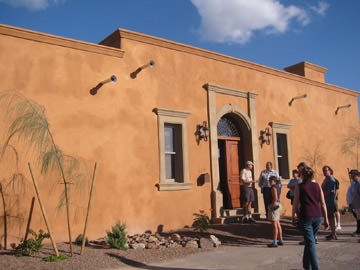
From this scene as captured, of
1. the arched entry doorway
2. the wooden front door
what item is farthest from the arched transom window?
the wooden front door

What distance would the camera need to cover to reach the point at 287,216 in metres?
12.9

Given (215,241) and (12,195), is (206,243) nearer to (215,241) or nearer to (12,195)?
(215,241)

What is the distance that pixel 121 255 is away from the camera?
737cm

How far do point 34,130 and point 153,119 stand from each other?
3601 millimetres

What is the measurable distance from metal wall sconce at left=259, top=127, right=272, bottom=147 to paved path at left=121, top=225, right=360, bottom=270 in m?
4.60

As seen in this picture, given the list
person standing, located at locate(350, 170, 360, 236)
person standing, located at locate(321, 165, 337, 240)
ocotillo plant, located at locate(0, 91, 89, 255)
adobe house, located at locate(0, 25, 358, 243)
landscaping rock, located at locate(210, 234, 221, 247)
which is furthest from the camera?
person standing, located at locate(350, 170, 360, 236)

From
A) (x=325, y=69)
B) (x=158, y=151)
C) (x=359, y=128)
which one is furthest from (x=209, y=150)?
(x=359, y=128)

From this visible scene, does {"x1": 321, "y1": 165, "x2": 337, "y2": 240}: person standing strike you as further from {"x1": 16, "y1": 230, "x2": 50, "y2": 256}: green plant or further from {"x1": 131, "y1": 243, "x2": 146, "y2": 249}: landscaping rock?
{"x1": 16, "y1": 230, "x2": 50, "y2": 256}: green plant

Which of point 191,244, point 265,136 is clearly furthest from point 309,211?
point 265,136

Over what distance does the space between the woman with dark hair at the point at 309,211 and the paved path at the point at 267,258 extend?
751mm

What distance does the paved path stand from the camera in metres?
6.59

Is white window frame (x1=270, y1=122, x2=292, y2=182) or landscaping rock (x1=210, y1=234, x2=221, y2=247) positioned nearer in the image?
landscaping rock (x1=210, y1=234, x2=221, y2=247)

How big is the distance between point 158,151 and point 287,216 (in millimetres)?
5261

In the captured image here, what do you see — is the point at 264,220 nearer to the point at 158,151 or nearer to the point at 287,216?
the point at 287,216
